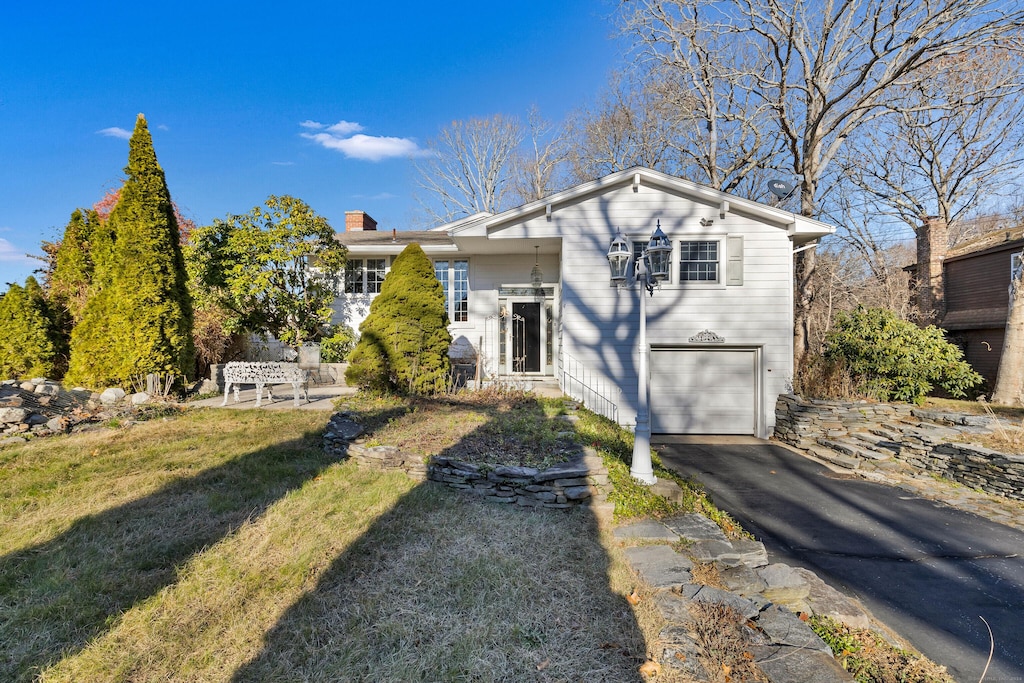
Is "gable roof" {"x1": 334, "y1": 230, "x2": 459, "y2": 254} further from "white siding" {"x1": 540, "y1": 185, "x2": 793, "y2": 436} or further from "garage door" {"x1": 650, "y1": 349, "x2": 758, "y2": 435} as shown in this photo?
"garage door" {"x1": 650, "y1": 349, "x2": 758, "y2": 435}

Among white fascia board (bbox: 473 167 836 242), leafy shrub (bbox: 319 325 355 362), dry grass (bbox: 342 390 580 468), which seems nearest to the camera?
dry grass (bbox: 342 390 580 468)

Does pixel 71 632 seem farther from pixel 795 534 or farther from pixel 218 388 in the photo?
pixel 218 388

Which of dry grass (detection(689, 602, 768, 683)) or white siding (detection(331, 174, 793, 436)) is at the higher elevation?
white siding (detection(331, 174, 793, 436))

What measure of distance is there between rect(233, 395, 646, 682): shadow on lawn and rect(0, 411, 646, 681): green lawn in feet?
0.04

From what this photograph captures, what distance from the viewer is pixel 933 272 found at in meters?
14.4

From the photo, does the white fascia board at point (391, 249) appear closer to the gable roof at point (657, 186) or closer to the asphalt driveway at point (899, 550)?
the gable roof at point (657, 186)

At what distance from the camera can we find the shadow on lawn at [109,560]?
2574 millimetres

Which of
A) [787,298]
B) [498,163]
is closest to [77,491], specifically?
[787,298]

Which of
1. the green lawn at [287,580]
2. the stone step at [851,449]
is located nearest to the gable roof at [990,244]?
the stone step at [851,449]

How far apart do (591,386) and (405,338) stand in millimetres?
4397

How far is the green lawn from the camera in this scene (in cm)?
248

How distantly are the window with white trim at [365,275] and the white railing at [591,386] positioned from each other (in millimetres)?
6090

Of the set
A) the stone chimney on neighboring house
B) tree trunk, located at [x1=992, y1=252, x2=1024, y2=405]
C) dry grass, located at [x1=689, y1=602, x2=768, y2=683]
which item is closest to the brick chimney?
dry grass, located at [x1=689, y1=602, x2=768, y2=683]

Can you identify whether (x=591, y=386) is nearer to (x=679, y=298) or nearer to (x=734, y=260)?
(x=679, y=298)
